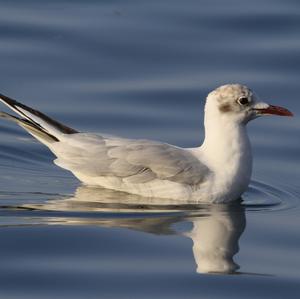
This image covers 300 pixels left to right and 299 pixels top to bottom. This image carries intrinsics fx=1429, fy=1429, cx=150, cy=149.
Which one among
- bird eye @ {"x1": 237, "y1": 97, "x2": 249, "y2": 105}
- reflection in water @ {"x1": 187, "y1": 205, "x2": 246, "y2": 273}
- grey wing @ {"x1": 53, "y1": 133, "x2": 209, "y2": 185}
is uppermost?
bird eye @ {"x1": 237, "y1": 97, "x2": 249, "y2": 105}

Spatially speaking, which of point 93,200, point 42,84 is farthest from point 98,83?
point 93,200

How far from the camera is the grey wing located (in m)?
11.9

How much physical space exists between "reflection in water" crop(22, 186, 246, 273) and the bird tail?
0.51 m

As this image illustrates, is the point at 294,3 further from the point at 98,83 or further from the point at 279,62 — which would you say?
the point at 98,83

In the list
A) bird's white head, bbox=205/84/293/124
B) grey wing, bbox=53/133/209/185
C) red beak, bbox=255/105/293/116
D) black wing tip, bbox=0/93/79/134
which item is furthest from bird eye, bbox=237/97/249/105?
black wing tip, bbox=0/93/79/134

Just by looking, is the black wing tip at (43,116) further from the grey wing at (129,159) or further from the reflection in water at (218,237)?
the reflection in water at (218,237)

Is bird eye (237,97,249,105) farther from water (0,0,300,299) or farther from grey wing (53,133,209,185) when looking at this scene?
water (0,0,300,299)

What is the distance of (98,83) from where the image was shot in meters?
14.9

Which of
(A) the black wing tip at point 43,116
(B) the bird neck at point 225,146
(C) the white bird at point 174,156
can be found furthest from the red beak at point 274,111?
(A) the black wing tip at point 43,116

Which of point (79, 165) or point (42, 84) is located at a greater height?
point (42, 84)

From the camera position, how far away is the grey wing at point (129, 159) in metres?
11.9

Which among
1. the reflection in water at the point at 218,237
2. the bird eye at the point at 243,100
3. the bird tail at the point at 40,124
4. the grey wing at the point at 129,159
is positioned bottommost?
the reflection in water at the point at 218,237

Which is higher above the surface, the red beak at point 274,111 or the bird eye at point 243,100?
the bird eye at point 243,100

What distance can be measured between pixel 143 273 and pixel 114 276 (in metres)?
0.21
